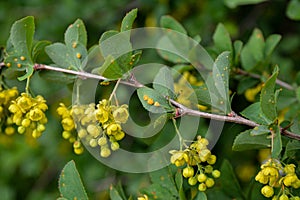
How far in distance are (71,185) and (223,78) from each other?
0.54m

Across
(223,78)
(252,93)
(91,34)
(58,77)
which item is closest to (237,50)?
(252,93)

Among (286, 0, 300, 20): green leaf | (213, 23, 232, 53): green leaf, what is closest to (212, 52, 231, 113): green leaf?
(213, 23, 232, 53): green leaf

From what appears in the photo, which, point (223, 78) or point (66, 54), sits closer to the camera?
point (223, 78)

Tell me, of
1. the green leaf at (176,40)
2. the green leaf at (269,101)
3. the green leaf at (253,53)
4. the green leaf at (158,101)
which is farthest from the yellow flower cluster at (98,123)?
the green leaf at (253,53)

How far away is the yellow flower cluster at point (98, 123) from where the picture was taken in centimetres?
140

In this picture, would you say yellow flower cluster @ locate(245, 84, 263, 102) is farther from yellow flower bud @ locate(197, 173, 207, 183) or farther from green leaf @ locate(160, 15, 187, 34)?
yellow flower bud @ locate(197, 173, 207, 183)

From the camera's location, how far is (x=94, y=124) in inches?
57.7

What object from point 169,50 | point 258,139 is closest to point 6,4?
point 169,50

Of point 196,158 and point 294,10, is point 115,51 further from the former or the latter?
point 294,10

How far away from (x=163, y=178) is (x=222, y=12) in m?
1.34

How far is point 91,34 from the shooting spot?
9.91 ft

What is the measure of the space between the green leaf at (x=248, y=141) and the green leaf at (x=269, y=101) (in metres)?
0.06

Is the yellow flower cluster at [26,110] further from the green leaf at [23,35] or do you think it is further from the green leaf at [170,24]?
the green leaf at [170,24]

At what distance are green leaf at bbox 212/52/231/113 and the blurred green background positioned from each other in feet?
A: 3.76
